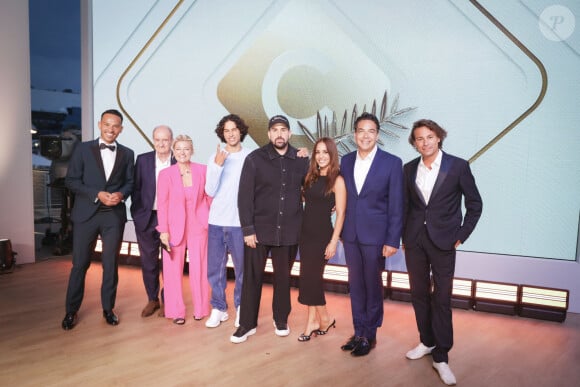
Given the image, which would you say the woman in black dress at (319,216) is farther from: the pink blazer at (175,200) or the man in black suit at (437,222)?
the pink blazer at (175,200)

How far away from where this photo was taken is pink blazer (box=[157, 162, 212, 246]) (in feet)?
11.5

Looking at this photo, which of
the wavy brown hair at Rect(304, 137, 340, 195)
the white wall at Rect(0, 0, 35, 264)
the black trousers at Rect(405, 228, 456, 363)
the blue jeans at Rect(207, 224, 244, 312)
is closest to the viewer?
the black trousers at Rect(405, 228, 456, 363)

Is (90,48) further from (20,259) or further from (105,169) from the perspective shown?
(105,169)

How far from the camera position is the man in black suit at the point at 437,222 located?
2703 mm

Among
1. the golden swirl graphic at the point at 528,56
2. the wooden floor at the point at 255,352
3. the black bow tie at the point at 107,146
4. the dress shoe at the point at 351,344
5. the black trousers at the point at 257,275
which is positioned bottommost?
the wooden floor at the point at 255,352

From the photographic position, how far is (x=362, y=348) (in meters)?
3.03

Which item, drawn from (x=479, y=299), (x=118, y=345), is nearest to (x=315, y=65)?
(x=479, y=299)

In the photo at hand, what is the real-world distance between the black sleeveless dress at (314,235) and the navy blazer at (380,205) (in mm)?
208

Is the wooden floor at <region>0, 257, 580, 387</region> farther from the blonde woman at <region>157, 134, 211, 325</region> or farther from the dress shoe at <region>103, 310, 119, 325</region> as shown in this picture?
the blonde woman at <region>157, 134, 211, 325</region>

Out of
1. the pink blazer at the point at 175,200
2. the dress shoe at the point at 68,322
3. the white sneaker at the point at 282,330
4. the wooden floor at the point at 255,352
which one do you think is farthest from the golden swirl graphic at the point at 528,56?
the dress shoe at the point at 68,322

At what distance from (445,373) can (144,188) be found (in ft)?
8.96

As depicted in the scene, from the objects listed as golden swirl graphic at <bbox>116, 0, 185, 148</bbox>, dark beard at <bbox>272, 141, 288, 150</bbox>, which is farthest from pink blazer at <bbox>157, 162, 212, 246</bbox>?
golden swirl graphic at <bbox>116, 0, 185, 148</bbox>

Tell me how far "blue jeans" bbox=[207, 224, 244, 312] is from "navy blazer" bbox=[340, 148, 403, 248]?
0.99 metres

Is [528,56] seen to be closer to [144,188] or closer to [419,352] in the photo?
[419,352]
